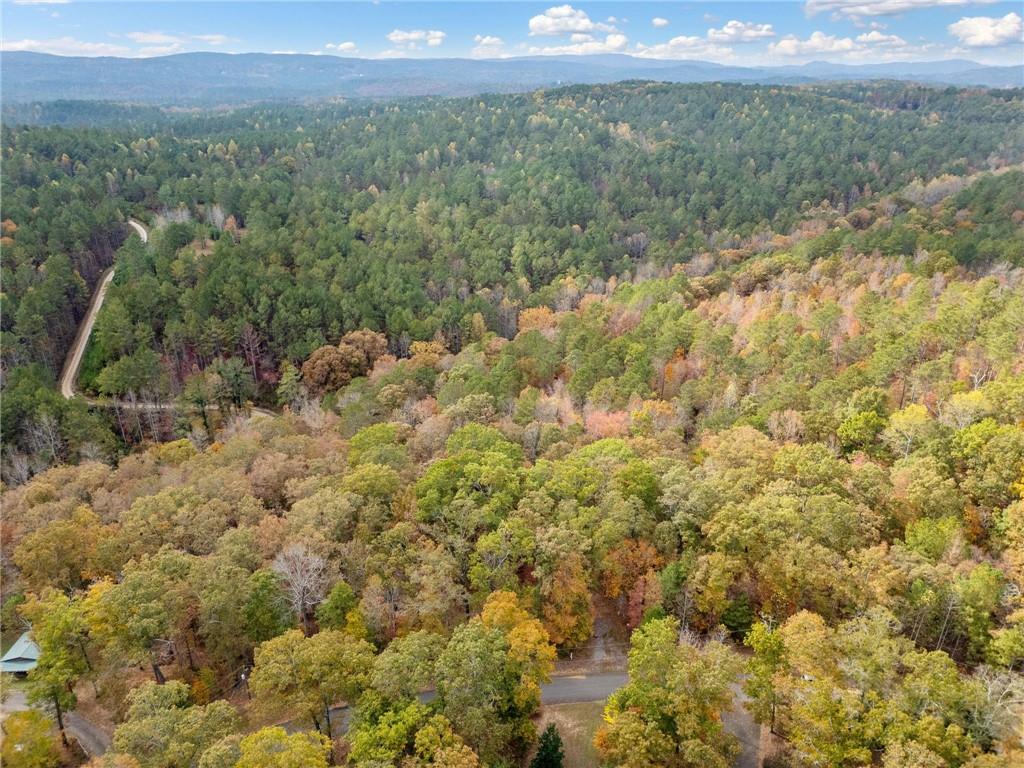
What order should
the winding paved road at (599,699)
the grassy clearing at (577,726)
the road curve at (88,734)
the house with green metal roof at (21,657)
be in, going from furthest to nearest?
the house with green metal roof at (21,657) → the road curve at (88,734) → the grassy clearing at (577,726) → the winding paved road at (599,699)

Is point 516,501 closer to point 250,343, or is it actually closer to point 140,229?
point 250,343

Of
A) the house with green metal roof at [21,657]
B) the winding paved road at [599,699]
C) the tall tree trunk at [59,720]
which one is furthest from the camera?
the house with green metal roof at [21,657]

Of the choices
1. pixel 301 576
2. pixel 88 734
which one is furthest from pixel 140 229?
pixel 301 576

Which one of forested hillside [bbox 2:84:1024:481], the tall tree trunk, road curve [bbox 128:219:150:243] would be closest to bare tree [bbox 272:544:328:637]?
the tall tree trunk

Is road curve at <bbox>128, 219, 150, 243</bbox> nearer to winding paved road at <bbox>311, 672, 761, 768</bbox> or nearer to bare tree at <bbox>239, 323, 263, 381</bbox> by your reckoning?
bare tree at <bbox>239, 323, 263, 381</bbox>

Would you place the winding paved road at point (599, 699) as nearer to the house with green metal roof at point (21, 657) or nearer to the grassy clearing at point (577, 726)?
the grassy clearing at point (577, 726)

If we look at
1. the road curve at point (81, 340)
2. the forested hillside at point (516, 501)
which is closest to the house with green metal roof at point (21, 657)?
the forested hillside at point (516, 501)
